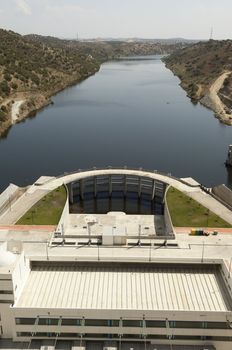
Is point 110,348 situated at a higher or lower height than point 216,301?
lower

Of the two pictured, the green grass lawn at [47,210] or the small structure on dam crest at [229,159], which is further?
the small structure on dam crest at [229,159]

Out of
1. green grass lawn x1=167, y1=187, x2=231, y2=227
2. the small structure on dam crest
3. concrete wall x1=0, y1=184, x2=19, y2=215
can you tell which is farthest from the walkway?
the small structure on dam crest

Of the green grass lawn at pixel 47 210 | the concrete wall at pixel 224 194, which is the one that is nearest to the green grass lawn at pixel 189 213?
the concrete wall at pixel 224 194

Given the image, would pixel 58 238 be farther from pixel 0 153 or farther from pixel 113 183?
pixel 0 153

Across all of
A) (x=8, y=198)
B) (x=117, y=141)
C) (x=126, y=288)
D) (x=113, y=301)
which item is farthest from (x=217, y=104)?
(x=113, y=301)

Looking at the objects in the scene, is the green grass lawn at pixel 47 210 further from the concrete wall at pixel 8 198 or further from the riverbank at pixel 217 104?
the riverbank at pixel 217 104

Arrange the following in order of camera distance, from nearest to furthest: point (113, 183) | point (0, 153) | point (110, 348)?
point (110, 348) < point (113, 183) < point (0, 153)

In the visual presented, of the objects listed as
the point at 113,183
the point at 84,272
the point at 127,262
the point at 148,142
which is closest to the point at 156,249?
the point at 127,262
